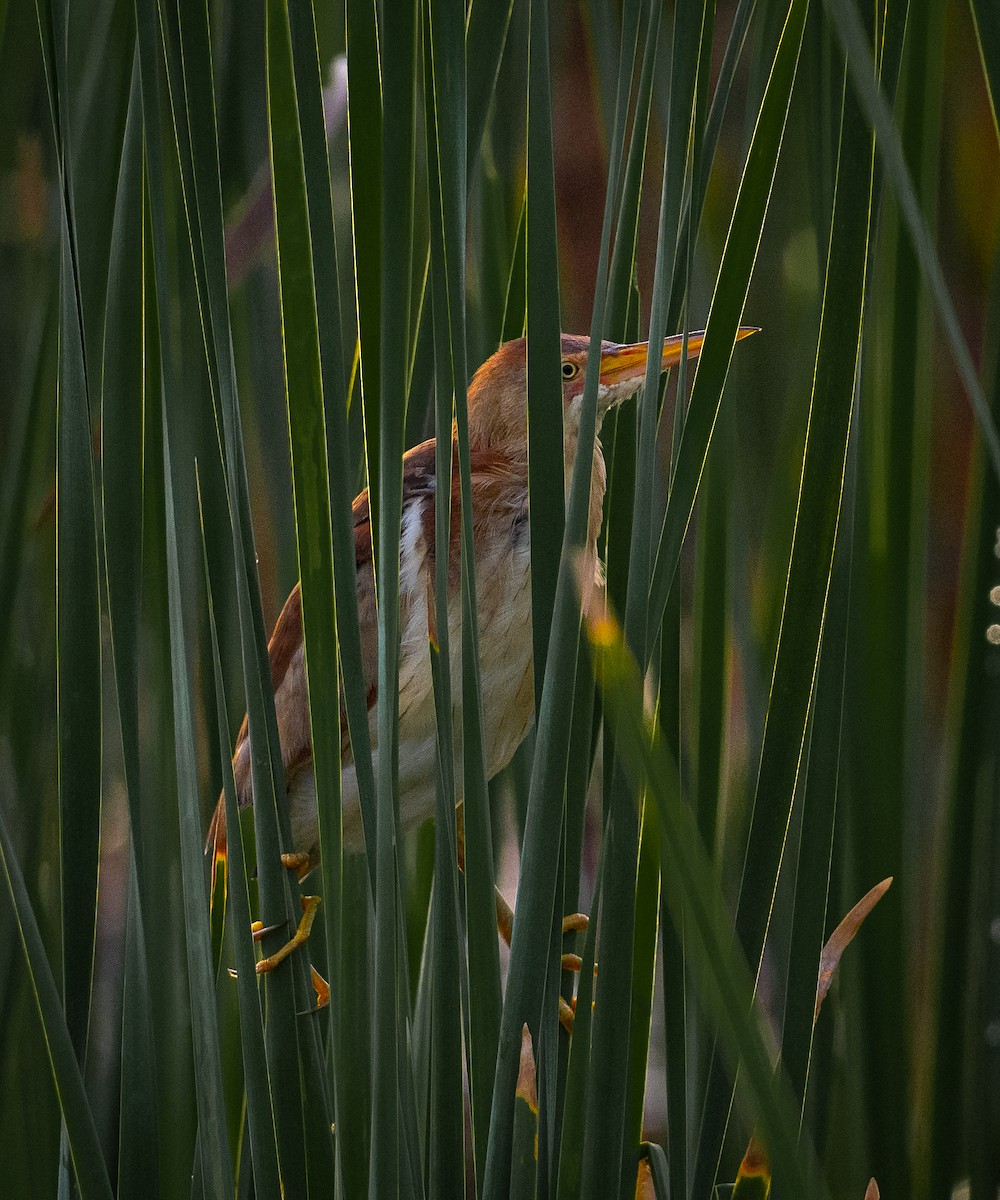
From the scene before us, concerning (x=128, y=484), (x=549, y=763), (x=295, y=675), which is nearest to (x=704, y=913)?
(x=549, y=763)

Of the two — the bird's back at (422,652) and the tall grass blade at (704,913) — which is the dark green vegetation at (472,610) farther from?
the bird's back at (422,652)

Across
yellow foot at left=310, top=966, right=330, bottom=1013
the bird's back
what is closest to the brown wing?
the bird's back

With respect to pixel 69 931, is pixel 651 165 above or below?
above

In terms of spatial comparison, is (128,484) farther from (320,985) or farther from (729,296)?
(320,985)

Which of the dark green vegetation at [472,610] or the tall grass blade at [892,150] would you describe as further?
the dark green vegetation at [472,610]

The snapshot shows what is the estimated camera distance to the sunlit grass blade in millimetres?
557

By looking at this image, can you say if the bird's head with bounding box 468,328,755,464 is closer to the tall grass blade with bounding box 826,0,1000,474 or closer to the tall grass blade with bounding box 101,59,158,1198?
the tall grass blade with bounding box 101,59,158,1198

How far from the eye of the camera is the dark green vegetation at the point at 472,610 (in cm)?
51

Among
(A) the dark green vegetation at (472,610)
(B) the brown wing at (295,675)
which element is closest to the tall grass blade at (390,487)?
(A) the dark green vegetation at (472,610)

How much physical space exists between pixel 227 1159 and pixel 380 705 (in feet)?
0.72

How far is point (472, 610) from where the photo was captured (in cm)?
55

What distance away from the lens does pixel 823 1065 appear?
0.77 meters

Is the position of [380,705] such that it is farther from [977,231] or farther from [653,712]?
[977,231]

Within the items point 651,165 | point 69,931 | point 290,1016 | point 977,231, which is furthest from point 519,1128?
point 977,231
